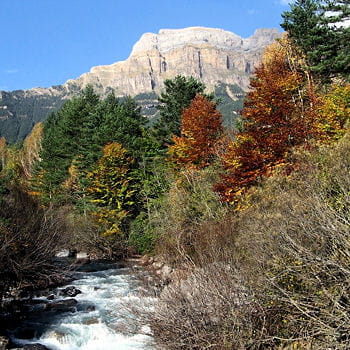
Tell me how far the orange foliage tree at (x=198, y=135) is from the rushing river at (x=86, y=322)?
1111 centimetres

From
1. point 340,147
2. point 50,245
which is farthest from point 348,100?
point 50,245

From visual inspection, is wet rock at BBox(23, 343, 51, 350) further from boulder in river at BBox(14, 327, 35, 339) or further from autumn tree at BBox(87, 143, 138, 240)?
autumn tree at BBox(87, 143, 138, 240)

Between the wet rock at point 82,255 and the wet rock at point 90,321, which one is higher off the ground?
the wet rock at point 90,321

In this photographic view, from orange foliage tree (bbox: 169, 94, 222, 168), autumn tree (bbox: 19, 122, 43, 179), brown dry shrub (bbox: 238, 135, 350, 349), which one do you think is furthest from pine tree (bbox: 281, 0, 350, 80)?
autumn tree (bbox: 19, 122, 43, 179)

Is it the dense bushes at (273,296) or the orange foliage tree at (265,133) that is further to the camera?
the orange foliage tree at (265,133)

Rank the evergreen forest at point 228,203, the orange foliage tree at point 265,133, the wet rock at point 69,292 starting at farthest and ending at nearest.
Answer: the orange foliage tree at point 265,133 → the wet rock at point 69,292 → the evergreen forest at point 228,203

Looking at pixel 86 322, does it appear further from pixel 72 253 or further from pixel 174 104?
pixel 174 104

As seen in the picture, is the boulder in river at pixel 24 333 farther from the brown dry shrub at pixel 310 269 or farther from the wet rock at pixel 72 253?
the wet rock at pixel 72 253

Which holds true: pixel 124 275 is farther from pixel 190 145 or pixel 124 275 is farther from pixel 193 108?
pixel 193 108

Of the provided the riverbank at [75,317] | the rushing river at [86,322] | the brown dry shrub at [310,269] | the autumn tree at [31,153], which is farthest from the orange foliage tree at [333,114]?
the autumn tree at [31,153]

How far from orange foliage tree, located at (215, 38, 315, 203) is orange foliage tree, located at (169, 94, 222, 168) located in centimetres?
677

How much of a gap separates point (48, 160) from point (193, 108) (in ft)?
77.4

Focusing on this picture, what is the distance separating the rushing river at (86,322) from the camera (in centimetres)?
1234

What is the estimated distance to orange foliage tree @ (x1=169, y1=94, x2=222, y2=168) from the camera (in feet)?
90.9
